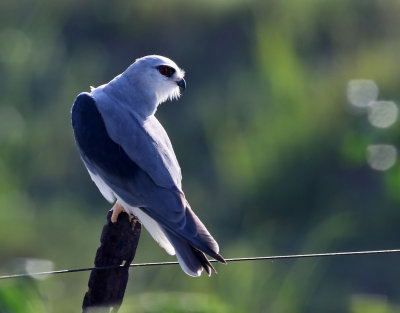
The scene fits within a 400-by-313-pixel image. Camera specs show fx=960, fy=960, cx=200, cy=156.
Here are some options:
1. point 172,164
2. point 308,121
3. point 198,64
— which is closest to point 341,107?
point 308,121

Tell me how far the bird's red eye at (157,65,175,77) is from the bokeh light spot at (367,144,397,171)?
2852mm

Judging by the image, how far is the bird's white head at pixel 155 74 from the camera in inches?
191

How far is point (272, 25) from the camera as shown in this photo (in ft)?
34.2

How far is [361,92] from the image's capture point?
871 centimetres

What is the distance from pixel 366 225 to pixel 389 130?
4.39 feet

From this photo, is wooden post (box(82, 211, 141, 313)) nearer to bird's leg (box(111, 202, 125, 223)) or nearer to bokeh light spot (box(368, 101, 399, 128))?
bird's leg (box(111, 202, 125, 223))

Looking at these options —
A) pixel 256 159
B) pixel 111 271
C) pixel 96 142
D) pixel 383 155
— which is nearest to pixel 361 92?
pixel 256 159

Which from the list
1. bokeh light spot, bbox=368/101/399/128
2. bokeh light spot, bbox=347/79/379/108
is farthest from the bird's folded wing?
bokeh light spot, bbox=347/79/379/108

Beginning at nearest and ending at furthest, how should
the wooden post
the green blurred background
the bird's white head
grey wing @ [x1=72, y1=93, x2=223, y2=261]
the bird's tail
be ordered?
the wooden post
the bird's tail
grey wing @ [x1=72, y1=93, x2=223, y2=261]
the bird's white head
the green blurred background

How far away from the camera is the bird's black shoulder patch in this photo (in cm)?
440

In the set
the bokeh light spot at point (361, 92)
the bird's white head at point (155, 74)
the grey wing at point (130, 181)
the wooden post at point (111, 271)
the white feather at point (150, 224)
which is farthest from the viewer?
the bokeh light spot at point (361, 92)

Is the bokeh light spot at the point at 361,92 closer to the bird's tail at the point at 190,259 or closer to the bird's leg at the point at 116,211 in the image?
the bird's leg at the point at 116,211

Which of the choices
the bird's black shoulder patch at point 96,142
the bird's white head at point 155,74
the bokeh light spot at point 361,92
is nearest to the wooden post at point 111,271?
the bird's black shoulder patch at point 96,142

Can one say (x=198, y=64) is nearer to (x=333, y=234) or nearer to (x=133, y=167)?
(x=333, y=234)
